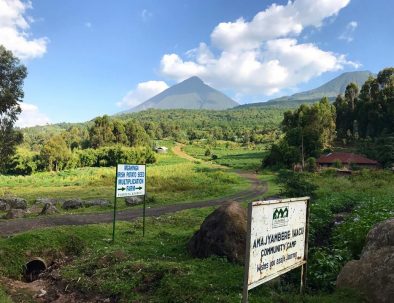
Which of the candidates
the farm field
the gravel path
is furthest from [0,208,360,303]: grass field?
the gravel path

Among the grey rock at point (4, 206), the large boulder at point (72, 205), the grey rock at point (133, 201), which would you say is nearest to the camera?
the grey rock at point (4, 206)

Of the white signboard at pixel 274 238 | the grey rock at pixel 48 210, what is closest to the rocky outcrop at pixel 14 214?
the grey rock at pixel 48 210

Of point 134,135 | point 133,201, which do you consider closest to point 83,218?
point 133,201

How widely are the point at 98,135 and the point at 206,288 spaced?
108555mm

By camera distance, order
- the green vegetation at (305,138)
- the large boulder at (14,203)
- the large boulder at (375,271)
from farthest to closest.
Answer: the green vegetation at (305,138) < the large boulder at (14,203) < the large boulder at (375,271)

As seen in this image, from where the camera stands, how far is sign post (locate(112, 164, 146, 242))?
15.2 meters

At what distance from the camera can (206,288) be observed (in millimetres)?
8594

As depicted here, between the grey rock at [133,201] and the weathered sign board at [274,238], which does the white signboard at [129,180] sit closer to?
the weathered sign board at [274,238]

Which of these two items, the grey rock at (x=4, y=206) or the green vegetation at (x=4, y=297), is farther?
the grey rock at (x=4, y=206)

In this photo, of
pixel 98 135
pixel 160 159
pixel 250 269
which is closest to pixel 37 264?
pixel 250 269

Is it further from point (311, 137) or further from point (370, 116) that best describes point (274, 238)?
point (370, 116)

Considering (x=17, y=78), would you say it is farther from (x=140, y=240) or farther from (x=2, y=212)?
(x=140, y=240)

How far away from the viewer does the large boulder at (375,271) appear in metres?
7.11

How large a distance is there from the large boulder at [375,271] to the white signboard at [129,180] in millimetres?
9381
